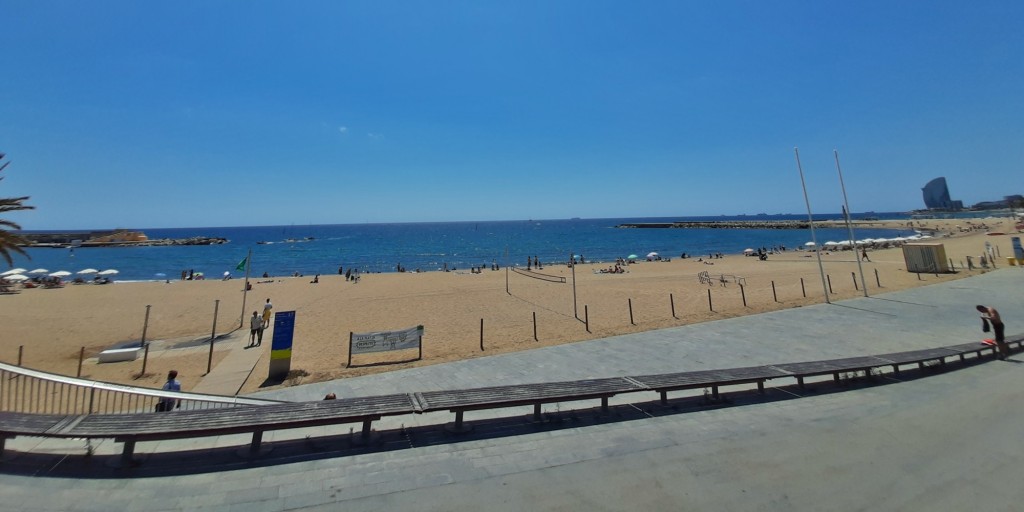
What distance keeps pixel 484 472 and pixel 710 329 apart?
9.85 m

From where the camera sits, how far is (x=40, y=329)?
55.1 feet

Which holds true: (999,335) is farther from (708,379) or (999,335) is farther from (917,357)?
(708,379)

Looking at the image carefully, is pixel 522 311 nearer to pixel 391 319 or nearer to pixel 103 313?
pixel 391 319

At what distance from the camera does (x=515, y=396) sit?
548 cm

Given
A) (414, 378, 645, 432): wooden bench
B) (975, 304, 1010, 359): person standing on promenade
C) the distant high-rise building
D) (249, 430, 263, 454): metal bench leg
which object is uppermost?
(249, 430, 263, 454): metal bench leg

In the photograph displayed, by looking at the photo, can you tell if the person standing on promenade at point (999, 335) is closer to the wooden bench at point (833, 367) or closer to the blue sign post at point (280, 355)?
the wooden bench at point (833, 367)

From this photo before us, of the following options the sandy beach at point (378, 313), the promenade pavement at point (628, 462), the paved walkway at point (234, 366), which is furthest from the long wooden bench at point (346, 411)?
the paved walkway at point (234, 366)

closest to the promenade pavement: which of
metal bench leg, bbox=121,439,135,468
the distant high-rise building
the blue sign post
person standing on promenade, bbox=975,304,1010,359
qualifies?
metal bench leg, bbox=121,439,135,468

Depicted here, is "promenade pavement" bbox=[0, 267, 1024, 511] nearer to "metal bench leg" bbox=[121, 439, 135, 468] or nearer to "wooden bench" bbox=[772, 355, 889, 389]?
"metal bench leg" bbox=[121, 439, 135, 468]

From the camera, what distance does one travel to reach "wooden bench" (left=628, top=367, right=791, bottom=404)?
19.6ft

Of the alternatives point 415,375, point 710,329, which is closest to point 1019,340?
point 710,329

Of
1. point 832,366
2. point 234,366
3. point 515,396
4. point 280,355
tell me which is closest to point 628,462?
point 515,396

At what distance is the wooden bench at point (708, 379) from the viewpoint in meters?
5.97

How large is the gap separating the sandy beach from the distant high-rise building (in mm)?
226422
